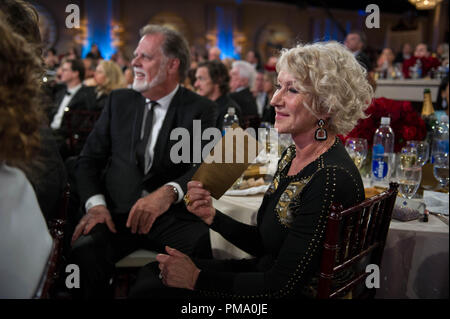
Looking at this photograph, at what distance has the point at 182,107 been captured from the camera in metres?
2.42

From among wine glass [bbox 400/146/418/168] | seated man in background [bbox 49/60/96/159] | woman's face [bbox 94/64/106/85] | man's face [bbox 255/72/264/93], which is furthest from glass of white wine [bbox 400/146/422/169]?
man's face [bbox 255/72/264/93]

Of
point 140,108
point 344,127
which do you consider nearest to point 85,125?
point 140,108

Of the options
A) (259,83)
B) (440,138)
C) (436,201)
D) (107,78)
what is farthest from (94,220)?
(259,83)

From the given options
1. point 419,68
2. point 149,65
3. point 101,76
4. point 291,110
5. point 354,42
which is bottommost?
point 291,110

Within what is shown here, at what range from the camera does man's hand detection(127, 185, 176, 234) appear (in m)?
2.00

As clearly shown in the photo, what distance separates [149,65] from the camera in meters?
2.44

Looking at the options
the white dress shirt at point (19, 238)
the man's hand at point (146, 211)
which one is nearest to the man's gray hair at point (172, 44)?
the man's hand at point (146, 211)

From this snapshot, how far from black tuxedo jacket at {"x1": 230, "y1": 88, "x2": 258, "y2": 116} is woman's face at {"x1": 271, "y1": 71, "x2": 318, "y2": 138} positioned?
3681 millimetres

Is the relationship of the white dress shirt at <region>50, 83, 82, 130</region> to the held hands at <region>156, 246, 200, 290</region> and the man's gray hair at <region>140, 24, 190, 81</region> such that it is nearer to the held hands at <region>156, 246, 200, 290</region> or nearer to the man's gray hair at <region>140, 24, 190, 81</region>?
the man's gray hair at <region>140, 24, 190, 81</region>

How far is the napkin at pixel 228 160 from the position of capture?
52.8 inches

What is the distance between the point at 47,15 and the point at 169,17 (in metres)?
4.24

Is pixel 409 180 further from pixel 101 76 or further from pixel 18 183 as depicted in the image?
pixel 101 76

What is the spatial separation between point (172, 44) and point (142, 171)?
32.1 inches

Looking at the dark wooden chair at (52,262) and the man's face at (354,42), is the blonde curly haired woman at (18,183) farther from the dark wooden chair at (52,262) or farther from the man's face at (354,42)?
the man's face at (354,42)
